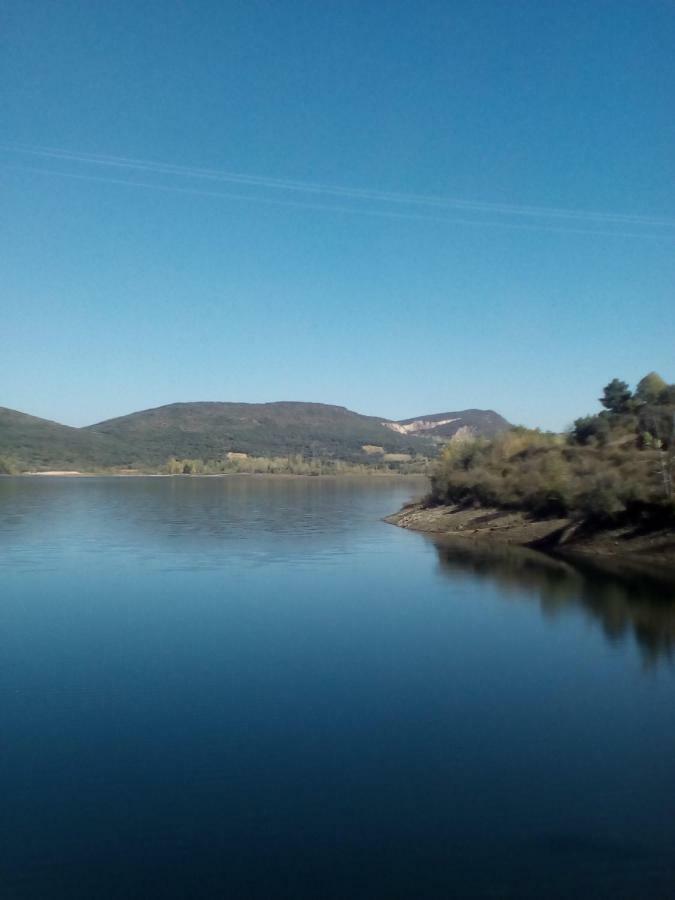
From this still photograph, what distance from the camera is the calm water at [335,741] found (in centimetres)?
755

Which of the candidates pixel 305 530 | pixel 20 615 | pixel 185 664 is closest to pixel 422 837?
pixel 185 664

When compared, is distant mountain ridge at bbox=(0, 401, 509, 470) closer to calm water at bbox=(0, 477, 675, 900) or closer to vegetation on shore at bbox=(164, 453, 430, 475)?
vegetation on shore at bbox=(164, 453, 430, 475)

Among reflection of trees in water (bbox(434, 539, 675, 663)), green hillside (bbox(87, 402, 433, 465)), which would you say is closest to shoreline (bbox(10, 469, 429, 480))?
green hillside (bbox(87, 402, 433, 465))

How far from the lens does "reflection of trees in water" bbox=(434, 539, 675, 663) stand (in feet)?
59.5

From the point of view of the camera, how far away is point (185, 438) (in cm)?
15775

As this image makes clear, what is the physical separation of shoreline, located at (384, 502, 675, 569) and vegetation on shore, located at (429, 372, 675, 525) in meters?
0.61

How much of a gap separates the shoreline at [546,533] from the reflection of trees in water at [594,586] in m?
1.03

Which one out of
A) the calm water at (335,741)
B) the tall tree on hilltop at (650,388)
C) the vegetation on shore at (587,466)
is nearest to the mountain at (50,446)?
the vegetation on shore at (587,466)

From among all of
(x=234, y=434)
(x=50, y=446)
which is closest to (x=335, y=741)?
(x=50, y=446)

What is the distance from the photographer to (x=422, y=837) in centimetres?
808

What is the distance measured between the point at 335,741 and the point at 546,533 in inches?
991

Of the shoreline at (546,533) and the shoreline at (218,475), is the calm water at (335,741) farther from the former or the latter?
the shoreline at (218,475)

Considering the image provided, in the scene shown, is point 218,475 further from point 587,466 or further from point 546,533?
point 587,466

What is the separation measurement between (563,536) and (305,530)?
14589 millimetres
